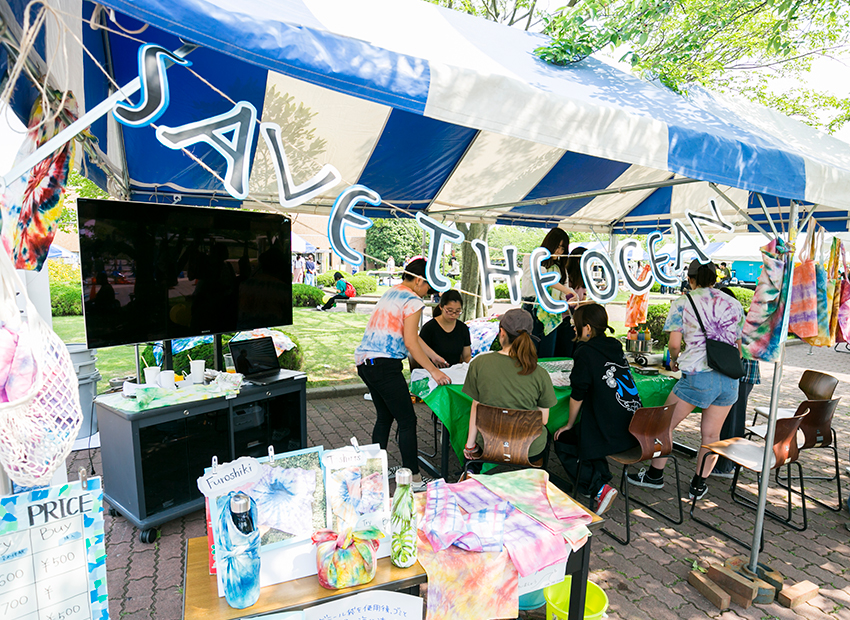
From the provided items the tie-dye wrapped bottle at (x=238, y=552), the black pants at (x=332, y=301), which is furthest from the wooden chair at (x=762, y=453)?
the black pants at (x=332, y=301)

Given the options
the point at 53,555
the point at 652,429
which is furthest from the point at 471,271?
the point at 53,555

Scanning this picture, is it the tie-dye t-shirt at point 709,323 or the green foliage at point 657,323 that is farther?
the green foliage at point 657,323

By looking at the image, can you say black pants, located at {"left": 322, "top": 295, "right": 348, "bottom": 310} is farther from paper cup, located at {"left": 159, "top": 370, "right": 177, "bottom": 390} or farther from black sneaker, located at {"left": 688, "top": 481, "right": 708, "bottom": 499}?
black sneaker, located at {"left": 688, "top": 481, "right": 708, "bottom": 499}

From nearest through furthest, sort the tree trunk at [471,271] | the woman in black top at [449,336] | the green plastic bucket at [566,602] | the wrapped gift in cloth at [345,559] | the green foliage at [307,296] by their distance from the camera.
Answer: the wrapped gift in cloth at [345,559], the green plastic bucket at [566,602], the woman in black top at [449,336], the tree trunk at [471,271], the green foliage at [307,296]

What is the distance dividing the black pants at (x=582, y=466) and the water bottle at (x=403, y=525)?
2.22 metres

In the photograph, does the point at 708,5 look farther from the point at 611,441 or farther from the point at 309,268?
the point at 309,268

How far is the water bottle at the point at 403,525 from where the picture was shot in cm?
157

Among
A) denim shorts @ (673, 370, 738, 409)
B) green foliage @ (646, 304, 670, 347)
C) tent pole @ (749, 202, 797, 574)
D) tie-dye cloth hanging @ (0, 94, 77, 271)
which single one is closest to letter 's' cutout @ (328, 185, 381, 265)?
tie-dye cloth hanging @ (0, 94, 77, 271)

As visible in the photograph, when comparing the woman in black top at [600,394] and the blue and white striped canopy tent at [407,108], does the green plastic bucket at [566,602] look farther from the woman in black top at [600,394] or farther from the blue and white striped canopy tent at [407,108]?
the blue and white striped canopy tent at [407,108]

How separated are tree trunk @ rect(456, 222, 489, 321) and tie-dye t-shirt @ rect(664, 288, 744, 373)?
16.5 feet

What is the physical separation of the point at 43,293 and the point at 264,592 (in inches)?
53.6

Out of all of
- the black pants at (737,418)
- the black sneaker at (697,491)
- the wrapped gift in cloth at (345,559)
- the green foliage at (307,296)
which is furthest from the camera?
the green foliage at (307,296)

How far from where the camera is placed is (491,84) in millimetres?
1787

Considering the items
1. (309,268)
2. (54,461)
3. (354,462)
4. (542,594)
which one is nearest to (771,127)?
(542,594)
